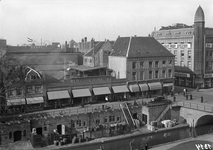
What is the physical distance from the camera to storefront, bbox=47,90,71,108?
4864 cm

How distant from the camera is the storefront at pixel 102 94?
53.0 meters

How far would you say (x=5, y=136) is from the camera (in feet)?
133

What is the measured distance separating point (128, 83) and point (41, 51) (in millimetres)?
27245

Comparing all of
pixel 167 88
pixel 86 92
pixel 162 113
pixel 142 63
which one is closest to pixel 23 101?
pixel 86 92

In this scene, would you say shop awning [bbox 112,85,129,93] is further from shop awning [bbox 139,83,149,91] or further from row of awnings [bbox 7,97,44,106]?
row of awnings [bbox 7,97,44,106]

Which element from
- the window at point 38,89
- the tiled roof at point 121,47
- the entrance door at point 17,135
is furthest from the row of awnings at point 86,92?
the tiled roof at point 121,47

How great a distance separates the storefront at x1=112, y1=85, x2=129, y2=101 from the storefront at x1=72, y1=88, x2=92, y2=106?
4.84 metres

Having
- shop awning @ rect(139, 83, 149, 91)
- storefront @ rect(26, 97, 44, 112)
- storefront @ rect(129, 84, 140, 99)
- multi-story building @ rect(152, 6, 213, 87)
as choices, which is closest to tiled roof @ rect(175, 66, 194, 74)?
multi-story building @ rect(152, 6, 213, 87)

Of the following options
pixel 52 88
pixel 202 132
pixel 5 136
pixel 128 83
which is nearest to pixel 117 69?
pixel 128 83

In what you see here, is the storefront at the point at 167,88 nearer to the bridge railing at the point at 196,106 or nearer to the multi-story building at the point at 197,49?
the bridge railing at the point at 196,106

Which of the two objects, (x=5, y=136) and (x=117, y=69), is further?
(x=117, y=69)

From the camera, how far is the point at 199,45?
70.7m

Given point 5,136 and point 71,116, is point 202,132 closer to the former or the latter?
point 71,116

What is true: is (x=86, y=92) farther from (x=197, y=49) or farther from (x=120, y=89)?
(x=197, y=49)
